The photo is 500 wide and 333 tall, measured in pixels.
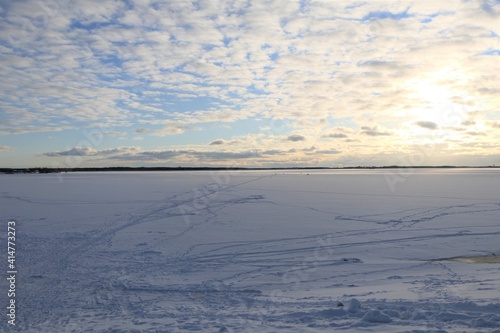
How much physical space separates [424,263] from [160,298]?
18.7 feet

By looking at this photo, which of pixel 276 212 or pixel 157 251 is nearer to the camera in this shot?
pixel 157 251

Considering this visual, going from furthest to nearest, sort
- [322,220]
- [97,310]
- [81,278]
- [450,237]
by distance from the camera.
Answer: [322,220] < [450,237] < [81,278] < [97,310]

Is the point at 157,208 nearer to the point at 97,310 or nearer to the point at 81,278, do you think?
the point at 81,278

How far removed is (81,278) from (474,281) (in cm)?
716

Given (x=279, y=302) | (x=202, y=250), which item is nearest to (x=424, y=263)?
(x=279, y=302)

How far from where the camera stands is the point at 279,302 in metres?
6.48

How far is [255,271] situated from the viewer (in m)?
8.56

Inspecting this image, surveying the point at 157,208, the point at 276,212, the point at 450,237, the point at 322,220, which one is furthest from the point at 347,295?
the point at 157,208

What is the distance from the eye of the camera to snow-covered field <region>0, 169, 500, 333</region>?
5582 mm

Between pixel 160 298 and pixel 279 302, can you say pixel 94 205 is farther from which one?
pixel 279 302

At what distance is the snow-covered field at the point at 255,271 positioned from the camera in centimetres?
558

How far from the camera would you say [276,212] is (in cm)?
1689

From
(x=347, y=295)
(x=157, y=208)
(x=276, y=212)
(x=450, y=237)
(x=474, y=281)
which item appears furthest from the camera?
(x=157, y=208)

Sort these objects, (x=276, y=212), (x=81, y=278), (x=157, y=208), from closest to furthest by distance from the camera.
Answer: (x=81, y=278)
(x=276, y=212)
(x=157, y=208)
